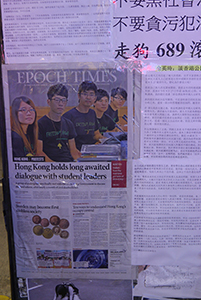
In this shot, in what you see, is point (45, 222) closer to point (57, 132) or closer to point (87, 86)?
point (57, 132)

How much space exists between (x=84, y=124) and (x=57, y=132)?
0.12 m

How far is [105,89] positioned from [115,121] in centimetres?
14

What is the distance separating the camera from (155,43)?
97 centimetres

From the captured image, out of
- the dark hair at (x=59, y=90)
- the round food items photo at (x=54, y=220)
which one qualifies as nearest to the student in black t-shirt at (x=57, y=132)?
the dark hair at (x=59, y=90)

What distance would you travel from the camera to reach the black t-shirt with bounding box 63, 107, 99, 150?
1.02 m

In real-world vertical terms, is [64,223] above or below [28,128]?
below

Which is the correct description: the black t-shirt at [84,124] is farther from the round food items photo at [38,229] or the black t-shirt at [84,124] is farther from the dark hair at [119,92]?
the round food items photo at [38,229]

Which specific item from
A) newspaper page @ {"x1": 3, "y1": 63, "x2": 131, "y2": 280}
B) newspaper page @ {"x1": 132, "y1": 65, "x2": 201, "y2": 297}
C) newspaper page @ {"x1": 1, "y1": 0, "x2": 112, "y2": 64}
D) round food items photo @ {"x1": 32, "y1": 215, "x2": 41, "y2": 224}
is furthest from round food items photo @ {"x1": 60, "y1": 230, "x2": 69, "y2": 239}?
newspaper page @ {"x1": 1, "y1": 0, "x2": 112, "y2": 64}

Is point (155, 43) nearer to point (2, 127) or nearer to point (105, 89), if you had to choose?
point (105, 89)

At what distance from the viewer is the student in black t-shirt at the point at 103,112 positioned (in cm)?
100

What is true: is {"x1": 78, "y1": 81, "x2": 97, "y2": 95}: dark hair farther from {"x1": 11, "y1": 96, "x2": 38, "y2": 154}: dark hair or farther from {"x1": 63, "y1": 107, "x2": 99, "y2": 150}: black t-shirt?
{"x1": 11, "y1": 96, "x2": 38, "y2": 154}: dark hair

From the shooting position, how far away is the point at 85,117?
1020mm

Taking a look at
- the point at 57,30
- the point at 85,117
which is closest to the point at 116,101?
the point at 85,117

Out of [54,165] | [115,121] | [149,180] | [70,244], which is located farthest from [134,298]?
[115,121]
